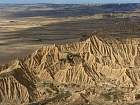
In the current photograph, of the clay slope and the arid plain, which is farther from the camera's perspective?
the clay slope

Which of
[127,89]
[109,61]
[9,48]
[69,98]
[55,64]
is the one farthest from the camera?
[9,48]

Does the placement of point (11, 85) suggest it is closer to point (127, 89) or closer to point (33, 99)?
point (33, 99)

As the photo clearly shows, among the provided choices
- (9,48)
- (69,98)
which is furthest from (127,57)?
(9,48)

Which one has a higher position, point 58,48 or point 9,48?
point 58,48

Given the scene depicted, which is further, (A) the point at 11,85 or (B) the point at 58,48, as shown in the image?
(B) the point at 58,48

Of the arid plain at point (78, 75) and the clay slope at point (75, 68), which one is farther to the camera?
the clay slope at point (75, 68)

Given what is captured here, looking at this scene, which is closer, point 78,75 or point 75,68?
point 78,75

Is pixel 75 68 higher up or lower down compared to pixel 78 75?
higher up

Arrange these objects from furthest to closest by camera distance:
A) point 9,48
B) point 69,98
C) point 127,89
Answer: point 9,48 → point 127,89 → point 69,98
